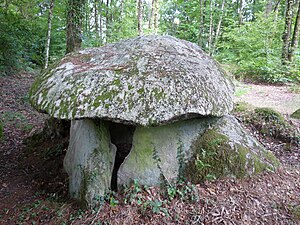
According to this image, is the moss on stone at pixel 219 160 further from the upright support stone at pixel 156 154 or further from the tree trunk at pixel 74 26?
the tree trunk at pixel 74 26

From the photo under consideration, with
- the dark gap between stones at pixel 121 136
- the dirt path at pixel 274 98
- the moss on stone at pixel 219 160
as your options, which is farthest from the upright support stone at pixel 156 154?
the dirt path at pixel 274 98

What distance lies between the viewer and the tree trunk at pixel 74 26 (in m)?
6.24

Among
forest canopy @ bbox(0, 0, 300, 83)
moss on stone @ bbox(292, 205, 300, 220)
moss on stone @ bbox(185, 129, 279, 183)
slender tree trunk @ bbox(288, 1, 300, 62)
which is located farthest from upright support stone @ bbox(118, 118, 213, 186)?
slender tree trunk @ bbox(288, 1, 300, 62)

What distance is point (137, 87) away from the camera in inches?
96.8

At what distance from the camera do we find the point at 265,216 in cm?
261

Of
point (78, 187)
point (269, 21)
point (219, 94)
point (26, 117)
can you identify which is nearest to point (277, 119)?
point (219, 94)

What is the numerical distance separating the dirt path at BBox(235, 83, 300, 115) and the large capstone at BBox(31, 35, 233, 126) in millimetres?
3862

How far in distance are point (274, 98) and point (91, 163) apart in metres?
6.28

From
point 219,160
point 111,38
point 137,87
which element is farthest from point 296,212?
point 111,38

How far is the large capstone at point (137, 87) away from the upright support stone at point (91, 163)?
0.68 meters

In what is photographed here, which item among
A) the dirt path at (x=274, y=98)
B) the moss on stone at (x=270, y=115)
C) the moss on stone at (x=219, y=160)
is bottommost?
the moss on stone at (x=219, y=160)

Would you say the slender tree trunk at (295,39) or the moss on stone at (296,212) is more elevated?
the slender tree trunk at (295,39)

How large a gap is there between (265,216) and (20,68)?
1029cm

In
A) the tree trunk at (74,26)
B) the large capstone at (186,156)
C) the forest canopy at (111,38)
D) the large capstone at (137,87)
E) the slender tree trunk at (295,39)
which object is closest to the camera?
the large capstone at (137,87)
